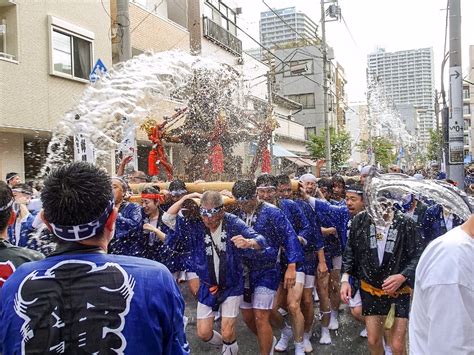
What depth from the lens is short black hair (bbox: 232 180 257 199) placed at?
5.59 metres

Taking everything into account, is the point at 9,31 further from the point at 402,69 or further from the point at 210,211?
the point at 402,69

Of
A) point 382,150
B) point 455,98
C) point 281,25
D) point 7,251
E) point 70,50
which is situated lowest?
point 7,251

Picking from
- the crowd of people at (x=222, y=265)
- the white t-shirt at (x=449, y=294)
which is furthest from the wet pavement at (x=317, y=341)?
the white t-shirt at (x=449, y=294)

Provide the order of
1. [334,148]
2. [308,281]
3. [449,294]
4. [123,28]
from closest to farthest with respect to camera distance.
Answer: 1. [449,294]
2. [308,281]
3. [123,28]
4. [334,148]

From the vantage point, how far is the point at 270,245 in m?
5.52

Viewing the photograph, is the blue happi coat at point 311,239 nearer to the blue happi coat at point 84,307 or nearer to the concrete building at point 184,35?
the blue happi coat at point 84,307

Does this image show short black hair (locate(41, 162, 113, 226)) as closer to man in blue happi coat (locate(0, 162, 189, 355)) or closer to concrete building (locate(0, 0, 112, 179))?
man in blue happi coat (locate(0, 162, 189, 355))

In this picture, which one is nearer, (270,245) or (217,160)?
(270,245)

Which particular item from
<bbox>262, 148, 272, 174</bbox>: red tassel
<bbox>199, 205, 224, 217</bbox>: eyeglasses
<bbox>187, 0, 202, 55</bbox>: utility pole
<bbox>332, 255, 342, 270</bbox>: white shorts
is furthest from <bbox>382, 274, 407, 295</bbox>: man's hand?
<bbox>187, 0, 202, 55</bbox>: utility pole

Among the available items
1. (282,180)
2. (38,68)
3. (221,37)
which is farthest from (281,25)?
(282,180)

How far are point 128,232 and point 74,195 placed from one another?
376 cm

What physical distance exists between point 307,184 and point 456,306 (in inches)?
208

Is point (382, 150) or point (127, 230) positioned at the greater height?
point (382, 150)

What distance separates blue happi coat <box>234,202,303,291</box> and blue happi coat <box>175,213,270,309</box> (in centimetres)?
20
